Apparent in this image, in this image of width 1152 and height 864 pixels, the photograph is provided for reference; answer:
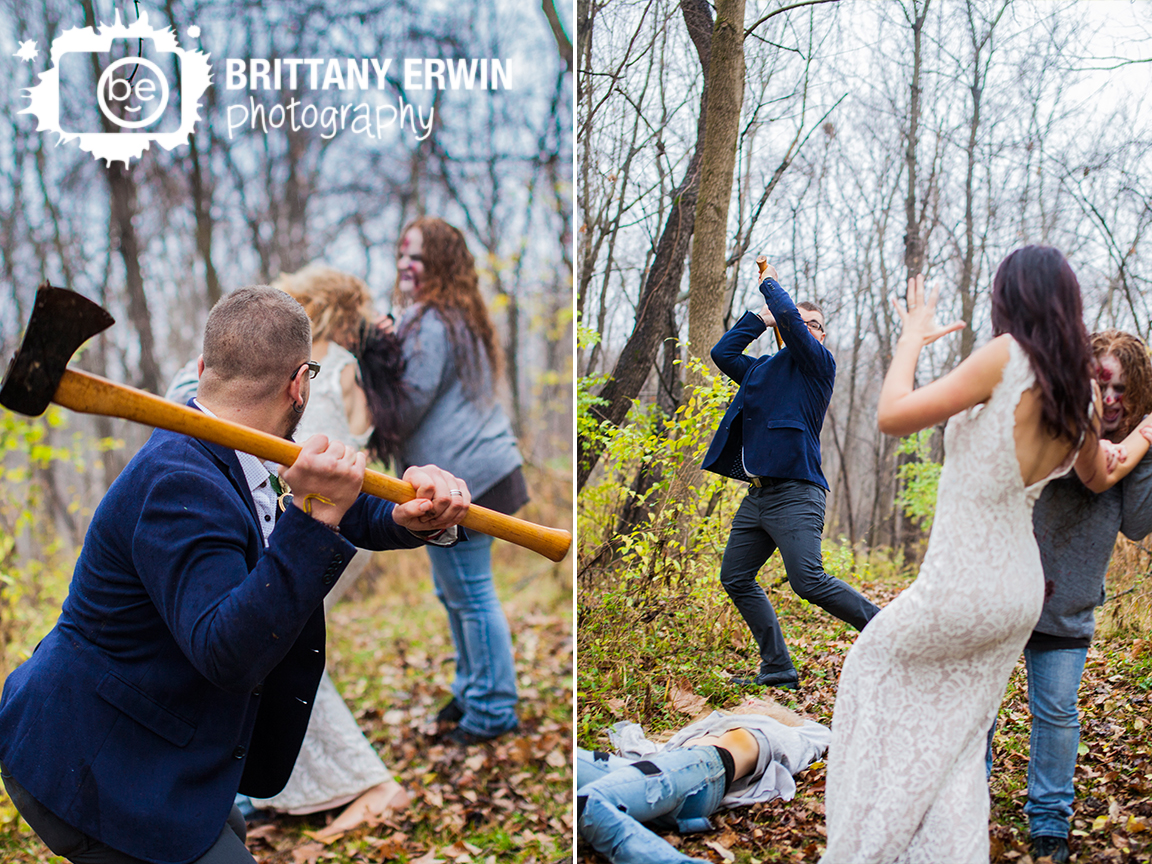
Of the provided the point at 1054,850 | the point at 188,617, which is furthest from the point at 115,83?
the point at 1054,850

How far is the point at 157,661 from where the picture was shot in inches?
63.0

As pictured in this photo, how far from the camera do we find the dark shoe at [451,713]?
4156 mm

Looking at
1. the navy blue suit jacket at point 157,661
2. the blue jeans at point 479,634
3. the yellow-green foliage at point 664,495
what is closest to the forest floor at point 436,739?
the blue jeans at point 479,634

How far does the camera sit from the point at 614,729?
249 centimetres

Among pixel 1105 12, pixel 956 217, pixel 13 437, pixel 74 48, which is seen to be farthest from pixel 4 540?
pixel 1105 12

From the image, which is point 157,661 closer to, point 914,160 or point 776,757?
point 776,757

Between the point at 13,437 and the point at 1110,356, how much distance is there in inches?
178

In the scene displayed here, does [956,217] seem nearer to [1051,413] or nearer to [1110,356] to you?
[1110,356]

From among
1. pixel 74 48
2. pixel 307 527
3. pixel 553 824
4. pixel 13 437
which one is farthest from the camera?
pixel 74 48

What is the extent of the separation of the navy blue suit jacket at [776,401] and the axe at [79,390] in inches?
45.5

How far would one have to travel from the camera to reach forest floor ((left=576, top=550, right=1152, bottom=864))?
2.13 meters

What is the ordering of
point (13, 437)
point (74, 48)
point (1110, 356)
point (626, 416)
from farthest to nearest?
point (74, 48)
point (13, 437)
point (626, 416)
point (1110, 356)

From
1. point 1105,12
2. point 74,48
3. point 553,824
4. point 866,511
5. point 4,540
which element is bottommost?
point 553,824

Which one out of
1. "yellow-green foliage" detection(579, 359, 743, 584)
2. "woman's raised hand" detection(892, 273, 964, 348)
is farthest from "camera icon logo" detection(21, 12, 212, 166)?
"woman's raised hand" detection(892, 273, 964, 348)
